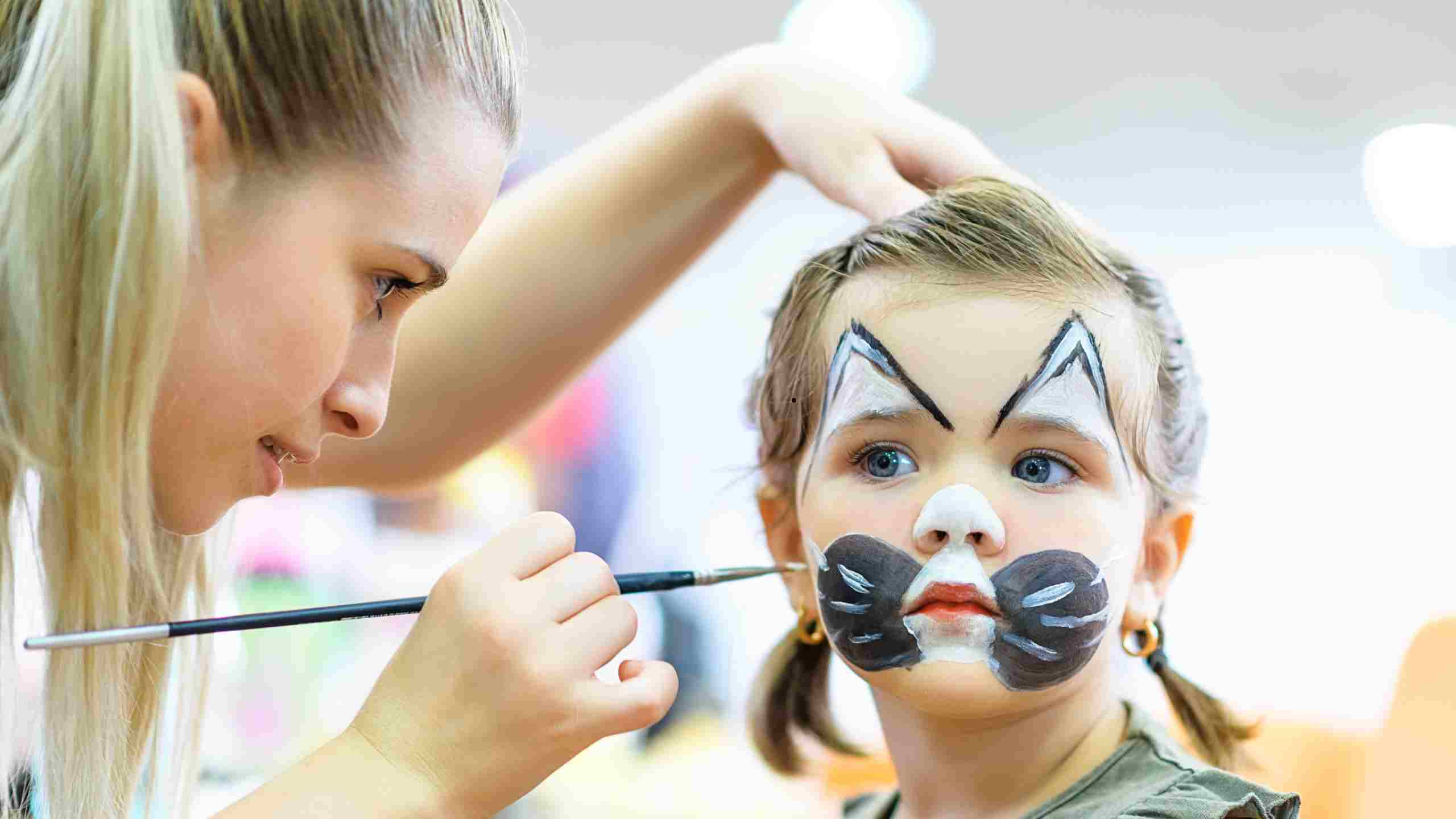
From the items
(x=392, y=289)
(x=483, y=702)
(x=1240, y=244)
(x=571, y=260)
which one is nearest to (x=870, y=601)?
(x=483, y=702)

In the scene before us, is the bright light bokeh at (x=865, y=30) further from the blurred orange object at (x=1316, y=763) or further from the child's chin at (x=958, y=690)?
the child's chin at (x=958, y=690)

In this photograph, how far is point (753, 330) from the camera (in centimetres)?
260

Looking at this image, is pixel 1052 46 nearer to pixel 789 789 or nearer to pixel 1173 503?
pixel 789 789

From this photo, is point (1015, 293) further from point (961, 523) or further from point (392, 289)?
point (392, 289)

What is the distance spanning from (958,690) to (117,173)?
1.91ft

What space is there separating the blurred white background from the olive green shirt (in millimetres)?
1550

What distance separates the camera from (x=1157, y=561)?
94 centimetres

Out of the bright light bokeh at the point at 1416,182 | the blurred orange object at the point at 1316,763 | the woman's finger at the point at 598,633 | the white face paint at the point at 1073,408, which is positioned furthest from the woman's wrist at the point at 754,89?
the bright light bokeh at the point at 1416,182

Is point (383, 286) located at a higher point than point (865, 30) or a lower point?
lower

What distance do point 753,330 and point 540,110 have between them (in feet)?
1.98

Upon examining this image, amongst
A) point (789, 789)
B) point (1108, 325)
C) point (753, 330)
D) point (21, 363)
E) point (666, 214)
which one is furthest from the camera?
point (753, 330)

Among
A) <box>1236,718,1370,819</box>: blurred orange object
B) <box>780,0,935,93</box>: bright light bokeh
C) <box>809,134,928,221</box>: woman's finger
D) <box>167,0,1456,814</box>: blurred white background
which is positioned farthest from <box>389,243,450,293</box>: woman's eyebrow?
<box>780,0,935,93</box>: bright light bokeh

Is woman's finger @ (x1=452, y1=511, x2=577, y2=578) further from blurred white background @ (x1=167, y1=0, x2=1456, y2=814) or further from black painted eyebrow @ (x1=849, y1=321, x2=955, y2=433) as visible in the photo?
blurred white background @ (x1=167, y1=0, x2=1456, y2=814)

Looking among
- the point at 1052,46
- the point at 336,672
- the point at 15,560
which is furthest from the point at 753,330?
the point at 15,560
